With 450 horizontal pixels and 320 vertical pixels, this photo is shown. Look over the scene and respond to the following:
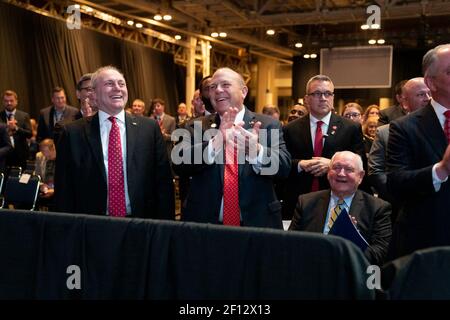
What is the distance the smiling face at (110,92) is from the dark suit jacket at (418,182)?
129 centimetres

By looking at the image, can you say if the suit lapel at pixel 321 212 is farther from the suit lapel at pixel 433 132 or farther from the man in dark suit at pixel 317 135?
the suit lapel at pixel 433 132

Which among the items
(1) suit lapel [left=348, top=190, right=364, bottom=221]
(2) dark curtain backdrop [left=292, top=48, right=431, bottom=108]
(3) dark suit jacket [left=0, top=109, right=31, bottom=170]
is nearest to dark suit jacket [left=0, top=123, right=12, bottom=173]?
(3) dark suit jacket [left=0, top=109, right=31, bottom=170]

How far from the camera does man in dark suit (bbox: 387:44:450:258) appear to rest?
5.76ft

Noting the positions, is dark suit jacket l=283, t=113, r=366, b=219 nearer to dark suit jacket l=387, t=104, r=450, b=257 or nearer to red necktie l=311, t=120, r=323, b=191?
red necktie l=311, t=120, r=323, b=191

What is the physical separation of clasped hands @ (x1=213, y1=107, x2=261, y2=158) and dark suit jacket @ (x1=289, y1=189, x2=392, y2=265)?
585 mm

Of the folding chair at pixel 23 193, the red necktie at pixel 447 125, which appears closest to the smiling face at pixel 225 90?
the red necktie at pixel 447 125

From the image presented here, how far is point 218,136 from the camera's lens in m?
2.12

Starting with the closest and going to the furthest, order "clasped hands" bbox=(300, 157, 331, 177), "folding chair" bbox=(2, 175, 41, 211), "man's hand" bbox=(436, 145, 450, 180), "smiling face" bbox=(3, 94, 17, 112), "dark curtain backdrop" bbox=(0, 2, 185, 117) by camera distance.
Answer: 1. "man's hand" bbox=(436, 145, 450, 180)
2. "clasped hands" bbox=(300, 157, 331, 177)
3. "folding chair" bbox=(2, 175, 41, 211)
4. "smiling face" bbox=(3, 94, 17, 112)
5. "dark curtain backdrop" bbox=(0, 2, 185, 117)

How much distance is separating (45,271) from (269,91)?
14.6 meters

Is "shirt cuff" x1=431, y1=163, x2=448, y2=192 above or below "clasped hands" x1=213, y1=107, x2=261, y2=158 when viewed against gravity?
below

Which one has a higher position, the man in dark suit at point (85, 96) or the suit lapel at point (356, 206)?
the man in dark suit at point (85, 96)

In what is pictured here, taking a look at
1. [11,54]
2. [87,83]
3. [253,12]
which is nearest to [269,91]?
[253,12]

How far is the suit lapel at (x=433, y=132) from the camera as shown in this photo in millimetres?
1788

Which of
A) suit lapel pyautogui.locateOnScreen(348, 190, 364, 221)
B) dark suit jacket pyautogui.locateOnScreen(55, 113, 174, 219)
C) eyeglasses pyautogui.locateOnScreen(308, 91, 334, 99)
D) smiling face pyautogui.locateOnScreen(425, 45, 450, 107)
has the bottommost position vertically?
suit lapel pyautogui.locateOnScreen(348, 190, 364, 221)
